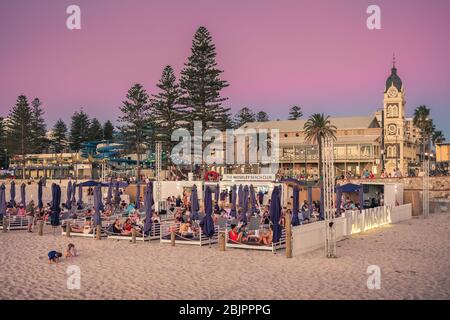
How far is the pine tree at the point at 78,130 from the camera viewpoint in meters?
85.8

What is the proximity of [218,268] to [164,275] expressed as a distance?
1.61 metres

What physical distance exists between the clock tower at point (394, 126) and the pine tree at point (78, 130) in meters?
55.1

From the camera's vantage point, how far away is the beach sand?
381 inches

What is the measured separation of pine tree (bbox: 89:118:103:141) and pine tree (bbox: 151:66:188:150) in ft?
126

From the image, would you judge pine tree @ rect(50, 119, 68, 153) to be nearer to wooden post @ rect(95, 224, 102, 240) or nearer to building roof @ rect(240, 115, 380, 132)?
building roof @ rect(240, 115, 380, 132)

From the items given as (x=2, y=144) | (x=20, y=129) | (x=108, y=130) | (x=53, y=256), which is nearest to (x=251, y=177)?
(x=53, y=256)

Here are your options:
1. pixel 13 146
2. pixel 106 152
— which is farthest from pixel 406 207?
pixel 13 146

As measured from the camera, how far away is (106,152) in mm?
70250

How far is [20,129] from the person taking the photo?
6806 centimetres

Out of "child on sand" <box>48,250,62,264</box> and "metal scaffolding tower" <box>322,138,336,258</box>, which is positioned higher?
"metal scaffolding tower" <box>322,138,336,258</box>

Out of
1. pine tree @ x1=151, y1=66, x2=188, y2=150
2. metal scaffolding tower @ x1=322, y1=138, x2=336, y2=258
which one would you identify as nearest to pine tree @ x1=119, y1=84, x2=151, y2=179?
pine tree @ x1=151, y1=66, x2=188, y2=150

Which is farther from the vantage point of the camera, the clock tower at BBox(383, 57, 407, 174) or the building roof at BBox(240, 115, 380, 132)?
the clock tower at BBox(383, 57, 407, 174)

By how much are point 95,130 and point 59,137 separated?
280 inches
